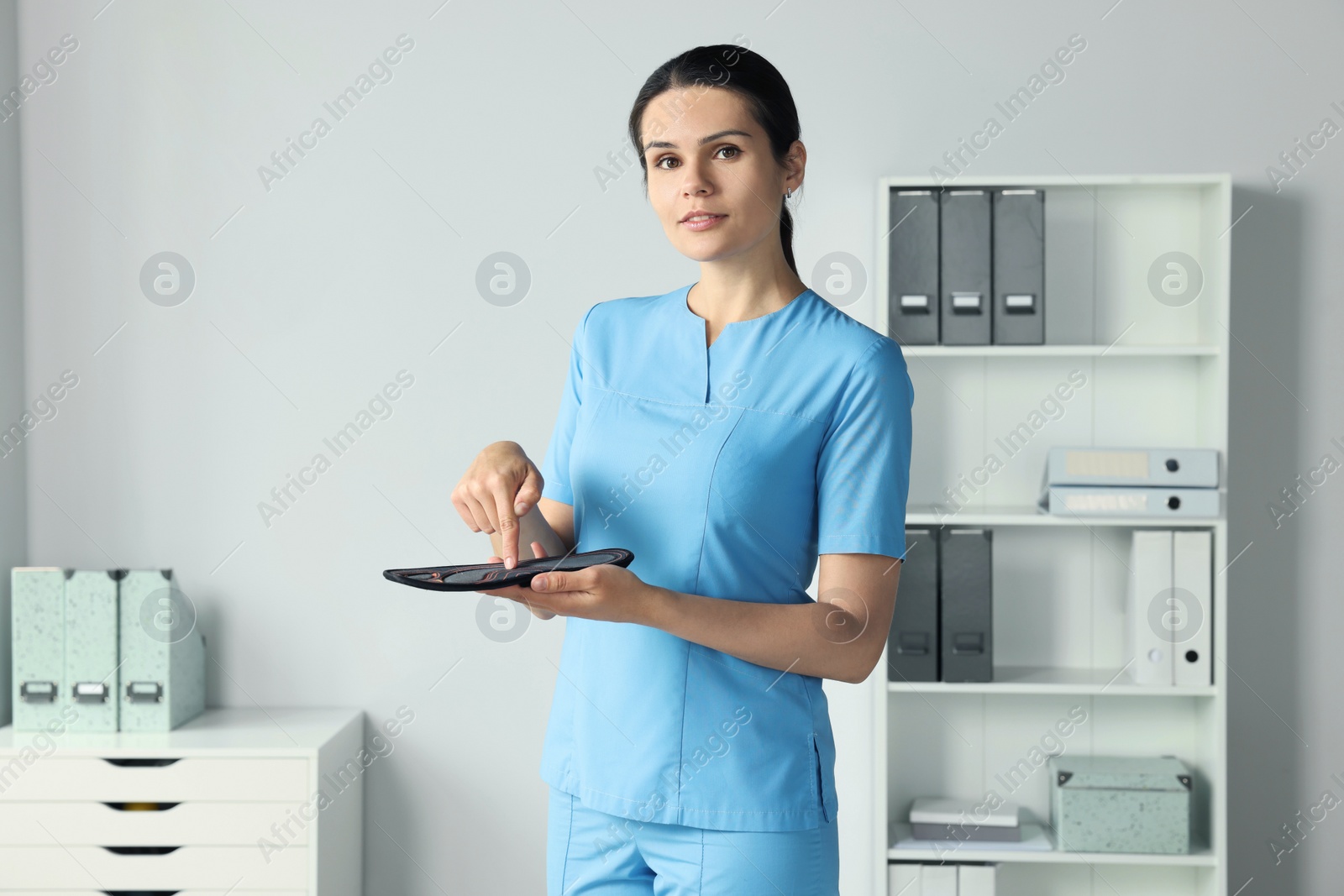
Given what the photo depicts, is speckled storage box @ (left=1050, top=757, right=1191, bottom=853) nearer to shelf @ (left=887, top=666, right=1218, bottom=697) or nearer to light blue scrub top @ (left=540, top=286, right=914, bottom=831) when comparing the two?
shelf @ (left=887, top=666, right=1218, bottom=697)

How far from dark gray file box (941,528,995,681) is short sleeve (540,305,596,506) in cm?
124

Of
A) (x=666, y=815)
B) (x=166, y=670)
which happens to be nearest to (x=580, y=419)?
(x=666, y=815)

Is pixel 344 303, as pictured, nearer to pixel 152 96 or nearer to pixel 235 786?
pixel 152 96

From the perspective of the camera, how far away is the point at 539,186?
95.3 inches

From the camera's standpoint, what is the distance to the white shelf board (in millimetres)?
2180

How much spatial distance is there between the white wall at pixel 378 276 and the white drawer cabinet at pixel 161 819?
0.34 metres

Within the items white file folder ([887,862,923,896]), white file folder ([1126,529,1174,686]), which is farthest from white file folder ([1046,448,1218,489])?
white file folder ([887,862,923,896])

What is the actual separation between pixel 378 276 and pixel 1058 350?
60.8 inches

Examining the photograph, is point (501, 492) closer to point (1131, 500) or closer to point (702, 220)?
point (702, 220)

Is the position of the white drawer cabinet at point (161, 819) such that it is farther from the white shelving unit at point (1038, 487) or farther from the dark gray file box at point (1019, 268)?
the dark gray file box at point (1019, 268)

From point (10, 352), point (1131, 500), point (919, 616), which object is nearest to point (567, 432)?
point (919, 616)

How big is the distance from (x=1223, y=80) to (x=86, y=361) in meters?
2.73

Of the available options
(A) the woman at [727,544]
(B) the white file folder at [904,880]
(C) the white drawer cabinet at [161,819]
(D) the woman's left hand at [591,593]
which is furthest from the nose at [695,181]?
(B) the white file folder at [904,880]

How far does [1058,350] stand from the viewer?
2.21 metres
